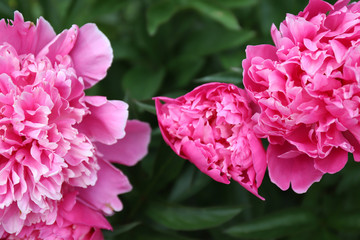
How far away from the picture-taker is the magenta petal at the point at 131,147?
72cm

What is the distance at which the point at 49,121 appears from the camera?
0.62 metres

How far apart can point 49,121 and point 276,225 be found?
1.23 feet

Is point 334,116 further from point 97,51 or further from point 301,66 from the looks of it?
point 97,51

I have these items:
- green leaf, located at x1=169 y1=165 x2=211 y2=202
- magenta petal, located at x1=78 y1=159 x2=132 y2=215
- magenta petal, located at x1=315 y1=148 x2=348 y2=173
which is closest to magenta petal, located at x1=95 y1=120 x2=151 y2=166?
magenta petal, located at x1=78 y1=159 x2=132 y2=215

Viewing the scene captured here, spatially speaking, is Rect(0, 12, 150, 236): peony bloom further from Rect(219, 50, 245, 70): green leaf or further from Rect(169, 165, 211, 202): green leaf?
Rect(219, 50, 245, 70): green leaf

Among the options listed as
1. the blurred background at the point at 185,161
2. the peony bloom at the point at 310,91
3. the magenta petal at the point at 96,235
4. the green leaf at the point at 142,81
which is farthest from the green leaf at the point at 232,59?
the magenta petal at the point at 96,235

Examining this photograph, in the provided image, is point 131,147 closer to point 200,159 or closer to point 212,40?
point 200,159

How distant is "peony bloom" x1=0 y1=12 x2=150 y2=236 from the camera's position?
0.60 metres

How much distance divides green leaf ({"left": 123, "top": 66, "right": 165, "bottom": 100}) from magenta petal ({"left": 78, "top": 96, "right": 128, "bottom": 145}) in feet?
0.71

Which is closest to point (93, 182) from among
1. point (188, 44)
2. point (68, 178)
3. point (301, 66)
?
point (68, 178)

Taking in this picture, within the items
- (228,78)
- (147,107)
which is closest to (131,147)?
(147,107)

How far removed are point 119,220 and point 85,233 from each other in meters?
0.15

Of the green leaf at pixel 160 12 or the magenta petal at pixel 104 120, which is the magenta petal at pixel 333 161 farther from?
the green leaf at pixel 160 12

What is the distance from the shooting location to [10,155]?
62 centimetres
